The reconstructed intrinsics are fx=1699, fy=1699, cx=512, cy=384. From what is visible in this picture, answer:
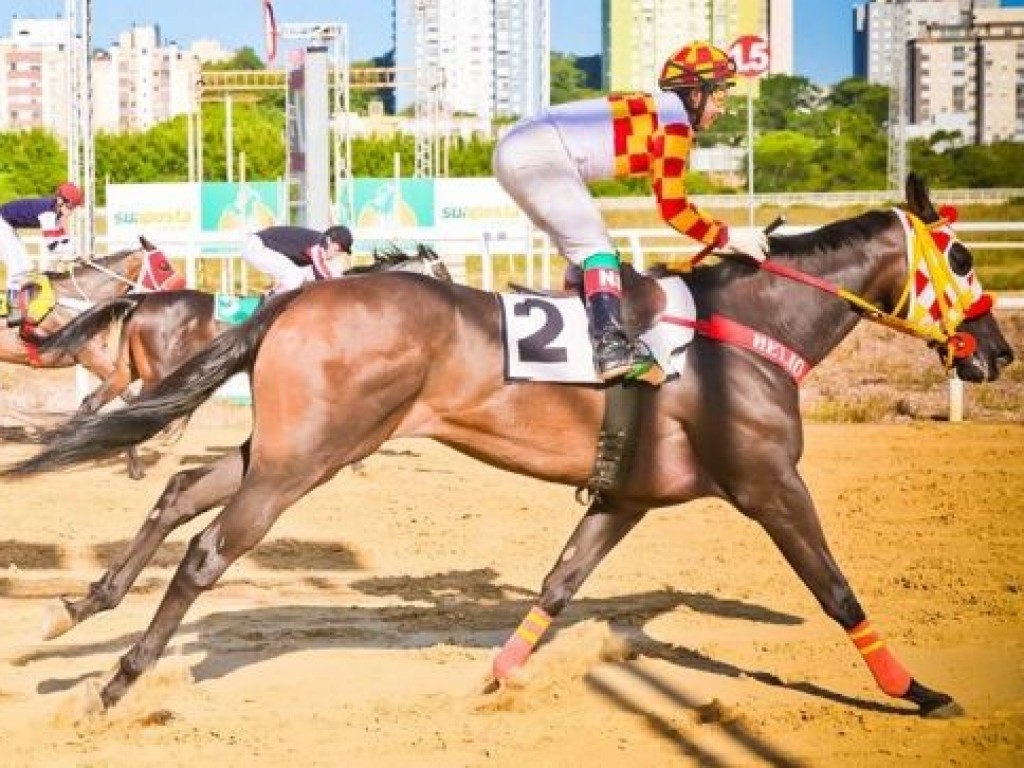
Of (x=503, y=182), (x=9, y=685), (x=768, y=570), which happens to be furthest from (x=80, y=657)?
(x=768, y=570)

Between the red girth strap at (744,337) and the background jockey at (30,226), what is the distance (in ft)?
33.6

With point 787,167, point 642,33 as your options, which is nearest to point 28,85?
point 642,33

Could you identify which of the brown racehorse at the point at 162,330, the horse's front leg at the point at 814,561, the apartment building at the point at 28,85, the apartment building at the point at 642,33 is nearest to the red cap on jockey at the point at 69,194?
the brown racehorse at the point at 162,330

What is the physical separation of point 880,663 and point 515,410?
166cm

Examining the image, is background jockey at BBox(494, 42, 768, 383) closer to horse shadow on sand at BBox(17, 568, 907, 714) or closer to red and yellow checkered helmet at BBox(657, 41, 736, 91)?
red and yellow checkered helmet at BBox(657, 41, 736, 91)

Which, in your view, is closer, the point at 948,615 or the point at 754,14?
the point at 948,615

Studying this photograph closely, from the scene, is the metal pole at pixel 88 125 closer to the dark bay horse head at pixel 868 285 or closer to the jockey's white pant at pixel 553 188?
the jockey's white pant at pixel 553 188

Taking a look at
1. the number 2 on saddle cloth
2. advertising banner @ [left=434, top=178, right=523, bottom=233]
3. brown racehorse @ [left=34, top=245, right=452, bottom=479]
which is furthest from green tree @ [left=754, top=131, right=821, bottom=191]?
brown racehorse @ [left=34, top=245, right=452, bottom=479]

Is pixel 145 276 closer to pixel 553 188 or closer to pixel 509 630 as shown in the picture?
pixel 509 630

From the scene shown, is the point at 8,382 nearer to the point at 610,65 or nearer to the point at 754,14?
the point at 754,14

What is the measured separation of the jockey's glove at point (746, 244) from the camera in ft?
21.9

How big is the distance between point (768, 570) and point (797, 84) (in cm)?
12363

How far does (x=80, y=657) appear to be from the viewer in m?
7.32

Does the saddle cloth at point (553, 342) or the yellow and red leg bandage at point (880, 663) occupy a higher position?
the saddle cloth at point (553, 342)
